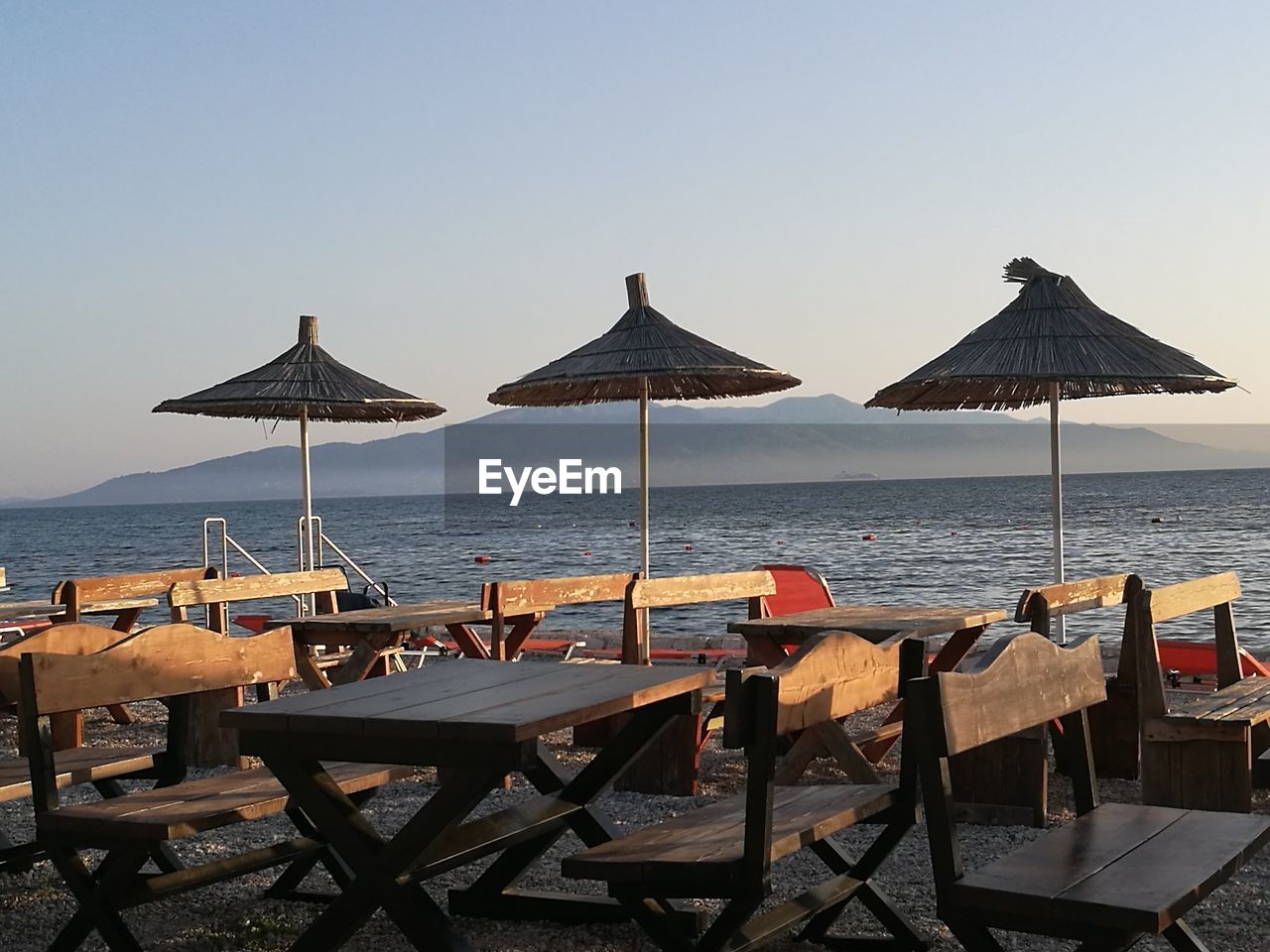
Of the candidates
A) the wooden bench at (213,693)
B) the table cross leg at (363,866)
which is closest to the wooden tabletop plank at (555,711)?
the table cross leg at (363,866)

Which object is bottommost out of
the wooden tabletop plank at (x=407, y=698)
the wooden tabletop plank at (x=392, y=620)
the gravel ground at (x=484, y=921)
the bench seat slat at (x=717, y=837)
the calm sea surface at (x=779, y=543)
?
the calm sea surface at (x=779, y=543)

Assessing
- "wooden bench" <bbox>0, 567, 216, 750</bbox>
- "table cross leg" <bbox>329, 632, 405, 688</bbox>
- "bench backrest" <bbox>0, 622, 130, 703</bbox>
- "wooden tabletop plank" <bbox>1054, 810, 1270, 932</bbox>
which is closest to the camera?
"wooden tabletop plank" <bbox>1054, 810, 1270, 932</bbox>

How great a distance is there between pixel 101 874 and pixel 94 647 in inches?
44.4

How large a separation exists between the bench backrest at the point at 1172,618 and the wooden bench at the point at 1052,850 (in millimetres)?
1520

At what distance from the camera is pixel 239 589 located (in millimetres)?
6395

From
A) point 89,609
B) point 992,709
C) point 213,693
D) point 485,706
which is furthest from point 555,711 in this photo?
point 89,609

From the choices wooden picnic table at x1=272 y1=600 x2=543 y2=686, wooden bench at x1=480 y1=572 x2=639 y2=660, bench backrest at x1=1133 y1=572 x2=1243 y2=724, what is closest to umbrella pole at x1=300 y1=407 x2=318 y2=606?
wooden picnic table at x1=272 y1=600 x2=543 y2=686

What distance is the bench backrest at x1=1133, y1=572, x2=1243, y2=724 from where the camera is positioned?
464 centimetres

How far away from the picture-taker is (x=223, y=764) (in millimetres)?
6168

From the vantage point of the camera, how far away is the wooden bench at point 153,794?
10.3 ft

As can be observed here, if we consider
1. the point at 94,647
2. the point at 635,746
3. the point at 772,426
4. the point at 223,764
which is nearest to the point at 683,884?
the point at 635,746

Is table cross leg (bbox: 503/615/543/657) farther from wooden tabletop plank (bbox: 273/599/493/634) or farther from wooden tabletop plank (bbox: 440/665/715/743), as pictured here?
wooden tabletop plank (bbox: 440/665/715/743)

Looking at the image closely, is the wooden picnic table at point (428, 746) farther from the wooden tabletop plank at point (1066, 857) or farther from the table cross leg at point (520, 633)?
the table cross leg at point (520, 633)

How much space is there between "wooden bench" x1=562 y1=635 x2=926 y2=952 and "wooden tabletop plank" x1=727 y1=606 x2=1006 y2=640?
1.70m
